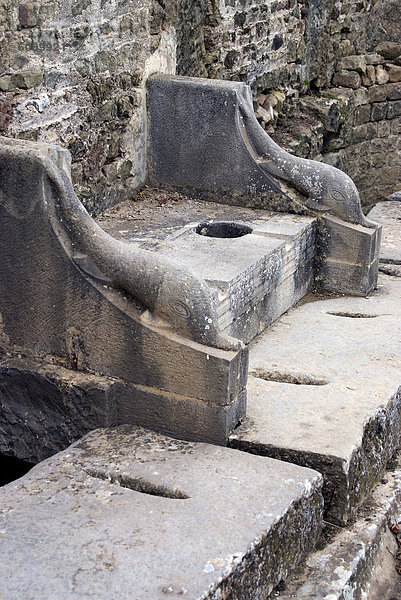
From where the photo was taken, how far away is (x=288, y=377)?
194 inches

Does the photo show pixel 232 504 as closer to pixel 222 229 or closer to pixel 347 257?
pixel 222 229

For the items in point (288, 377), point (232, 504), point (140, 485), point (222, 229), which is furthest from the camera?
point (222, 229)

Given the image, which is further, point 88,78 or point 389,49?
point 389,49

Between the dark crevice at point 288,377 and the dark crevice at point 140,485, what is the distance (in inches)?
50.1

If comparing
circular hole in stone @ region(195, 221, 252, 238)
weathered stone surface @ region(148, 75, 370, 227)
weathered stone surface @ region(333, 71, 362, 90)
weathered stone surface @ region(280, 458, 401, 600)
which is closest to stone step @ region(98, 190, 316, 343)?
circular hole in stone @ region(195, 221, 252, 238)

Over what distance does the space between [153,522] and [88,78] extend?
333 centimetres

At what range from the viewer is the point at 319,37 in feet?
31.4

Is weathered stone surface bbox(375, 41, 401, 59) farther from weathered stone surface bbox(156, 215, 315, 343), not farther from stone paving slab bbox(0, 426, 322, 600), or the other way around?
stone paving slab bbox(0, 426, 322, 600)

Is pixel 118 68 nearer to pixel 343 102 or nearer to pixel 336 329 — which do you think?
pixel 336 329

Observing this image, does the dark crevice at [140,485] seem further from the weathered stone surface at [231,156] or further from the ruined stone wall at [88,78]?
the weathered stone surface at [231,156]

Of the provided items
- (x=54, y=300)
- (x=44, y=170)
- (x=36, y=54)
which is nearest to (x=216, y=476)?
(x=54, y=300)

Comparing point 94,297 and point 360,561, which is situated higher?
point 94,297

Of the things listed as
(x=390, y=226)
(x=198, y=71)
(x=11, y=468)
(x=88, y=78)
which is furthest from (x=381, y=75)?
(x=11, y=468)

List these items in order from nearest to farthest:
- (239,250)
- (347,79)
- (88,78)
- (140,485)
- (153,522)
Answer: (153,522) < (140,485) < (239,250) < (88,78) < (347,79)
